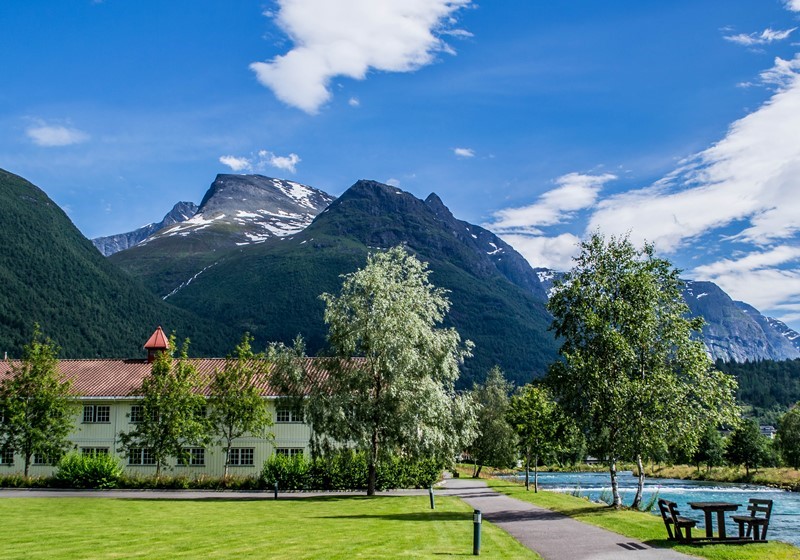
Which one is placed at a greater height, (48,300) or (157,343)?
(48,300)

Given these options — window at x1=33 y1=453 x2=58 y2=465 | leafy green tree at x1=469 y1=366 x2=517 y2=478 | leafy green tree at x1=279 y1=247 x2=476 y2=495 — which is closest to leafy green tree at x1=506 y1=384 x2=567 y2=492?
leafy green tree at x1=279 y1=247 x2=476 y2=495

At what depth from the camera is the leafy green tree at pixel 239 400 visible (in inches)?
1757

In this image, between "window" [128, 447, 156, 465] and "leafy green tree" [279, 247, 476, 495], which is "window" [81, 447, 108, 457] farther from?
"leafy green tree" [279, 247, 476, 495]

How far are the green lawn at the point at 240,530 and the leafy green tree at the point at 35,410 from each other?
13878 millimetres

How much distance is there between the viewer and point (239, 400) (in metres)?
44.7

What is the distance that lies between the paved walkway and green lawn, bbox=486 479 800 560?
547 millimetres

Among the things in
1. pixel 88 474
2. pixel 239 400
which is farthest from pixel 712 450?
pixel 88 474

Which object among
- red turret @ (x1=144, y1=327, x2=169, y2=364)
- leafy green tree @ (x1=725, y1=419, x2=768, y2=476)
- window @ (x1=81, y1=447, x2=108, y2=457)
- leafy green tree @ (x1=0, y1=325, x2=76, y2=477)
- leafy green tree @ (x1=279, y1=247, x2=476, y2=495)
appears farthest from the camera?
leafy green tree @ (x1=725, y1=419, x2=768, y2=476)

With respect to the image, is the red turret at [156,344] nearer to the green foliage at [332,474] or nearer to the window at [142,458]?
the window at [142,458]

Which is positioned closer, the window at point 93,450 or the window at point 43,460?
the window at point 43,460

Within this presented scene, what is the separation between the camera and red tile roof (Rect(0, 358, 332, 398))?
50094 mm

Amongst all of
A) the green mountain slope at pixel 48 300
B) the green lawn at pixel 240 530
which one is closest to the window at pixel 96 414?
the green lawn at pixel 240 530

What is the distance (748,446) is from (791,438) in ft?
16.6

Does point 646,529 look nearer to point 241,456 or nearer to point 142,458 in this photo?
A: point 241,456
